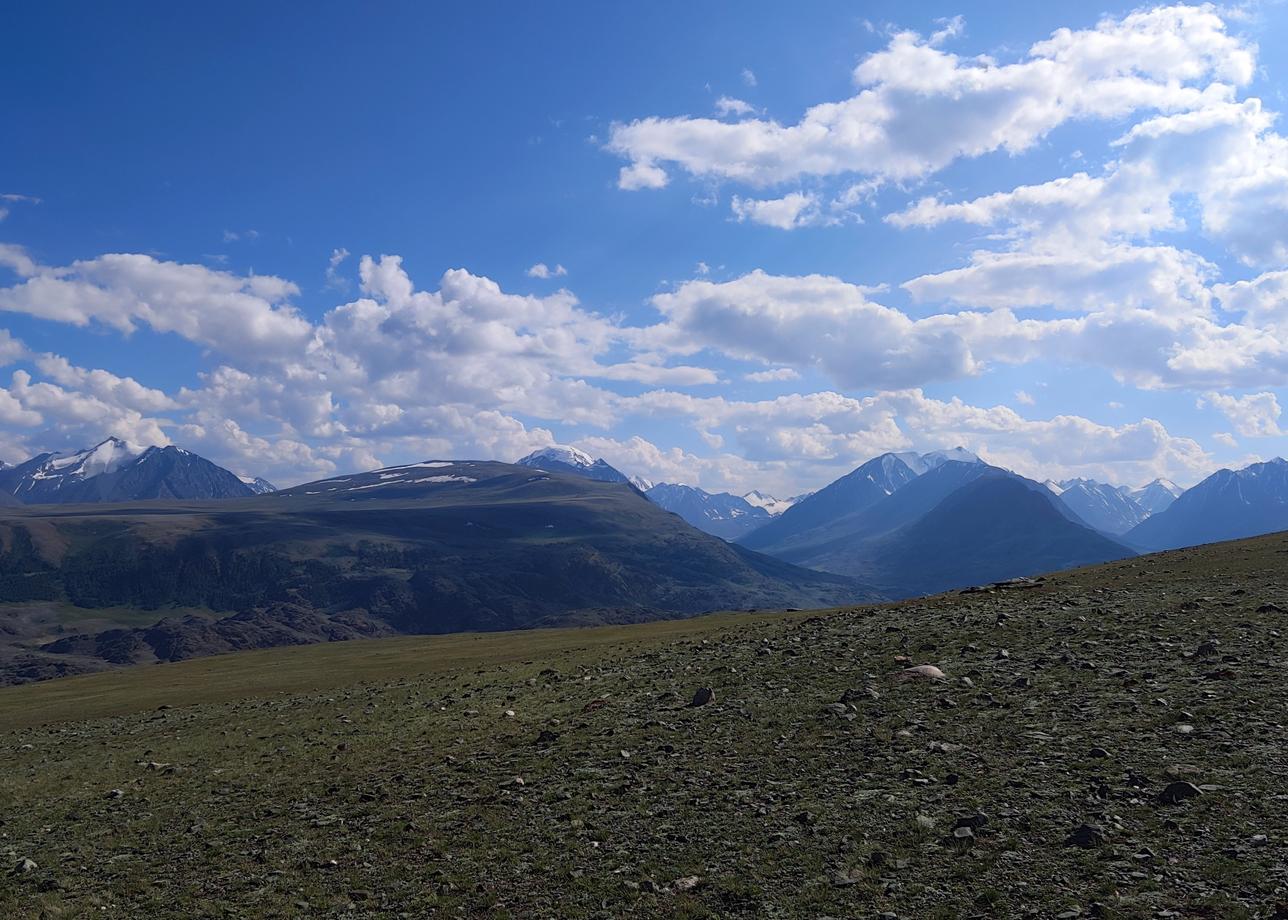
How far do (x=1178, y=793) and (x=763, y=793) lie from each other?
849cm

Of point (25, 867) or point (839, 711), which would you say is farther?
point (839, 711)

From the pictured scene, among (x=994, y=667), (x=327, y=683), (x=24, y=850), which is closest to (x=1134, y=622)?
(x=994, y=667)

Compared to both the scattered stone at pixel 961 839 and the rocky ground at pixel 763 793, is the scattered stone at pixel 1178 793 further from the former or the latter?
the scattered stone at pixel 961 839

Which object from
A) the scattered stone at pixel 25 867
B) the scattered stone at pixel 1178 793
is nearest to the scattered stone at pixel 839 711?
the scattered stone at pixel 1178 793

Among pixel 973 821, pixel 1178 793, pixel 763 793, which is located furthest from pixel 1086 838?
pixel 763 793

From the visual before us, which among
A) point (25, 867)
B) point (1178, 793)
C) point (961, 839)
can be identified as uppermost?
point (1178, 793)

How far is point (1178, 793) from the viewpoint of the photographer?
634 inches

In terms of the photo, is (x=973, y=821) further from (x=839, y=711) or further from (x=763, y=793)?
(x=839, y=711)

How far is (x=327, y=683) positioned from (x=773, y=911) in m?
48.0

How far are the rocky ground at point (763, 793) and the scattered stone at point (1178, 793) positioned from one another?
0.20ft

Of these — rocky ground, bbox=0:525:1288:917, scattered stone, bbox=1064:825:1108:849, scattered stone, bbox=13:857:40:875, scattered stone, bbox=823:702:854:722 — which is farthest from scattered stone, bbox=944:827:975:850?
scattered stone, bbox=13:857:40:875

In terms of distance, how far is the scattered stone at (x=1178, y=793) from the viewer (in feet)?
52.3

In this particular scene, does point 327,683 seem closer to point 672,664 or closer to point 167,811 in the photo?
point 672,664

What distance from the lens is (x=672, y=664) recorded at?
3812 cm
